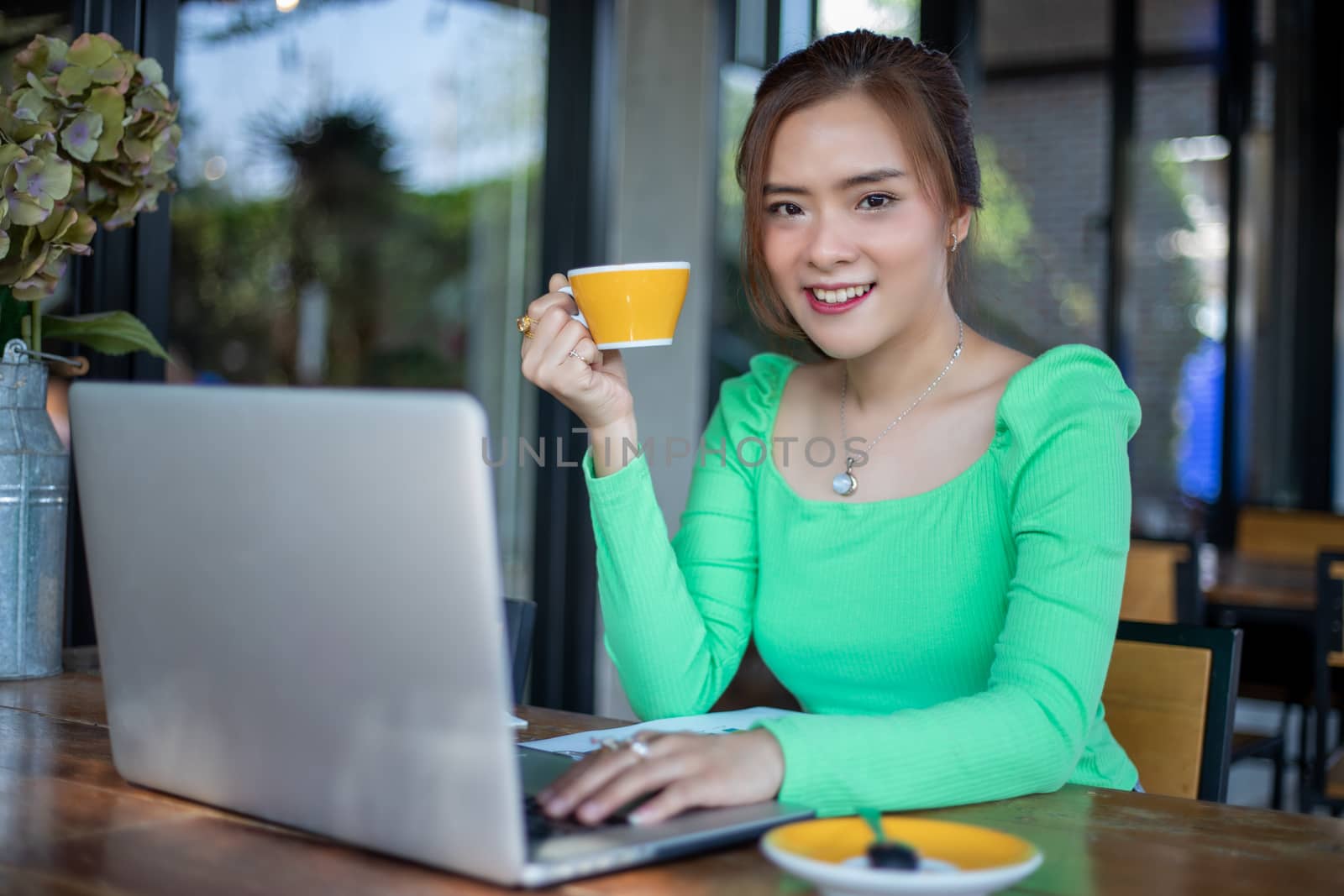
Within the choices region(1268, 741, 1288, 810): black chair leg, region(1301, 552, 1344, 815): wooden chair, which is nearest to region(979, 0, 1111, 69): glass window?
region(1268, 741, 1288, 810): black chair leg

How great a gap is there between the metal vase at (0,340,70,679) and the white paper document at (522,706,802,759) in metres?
0.63

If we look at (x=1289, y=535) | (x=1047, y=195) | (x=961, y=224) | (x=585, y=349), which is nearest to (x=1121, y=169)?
(x=1289, y=535)

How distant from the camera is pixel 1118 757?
53.4 inches

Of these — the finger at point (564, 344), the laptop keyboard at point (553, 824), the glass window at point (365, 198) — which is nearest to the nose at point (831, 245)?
the finger at point (564, 344)

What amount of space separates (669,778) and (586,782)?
0.06 m

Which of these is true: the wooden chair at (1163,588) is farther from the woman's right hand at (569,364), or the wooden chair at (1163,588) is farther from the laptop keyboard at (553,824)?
the laptop keyboard at (553,824)

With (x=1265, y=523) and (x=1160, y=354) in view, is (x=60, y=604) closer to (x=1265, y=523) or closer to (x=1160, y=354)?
(x=1265, y=523)

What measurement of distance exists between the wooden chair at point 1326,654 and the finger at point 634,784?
2011 millimetres

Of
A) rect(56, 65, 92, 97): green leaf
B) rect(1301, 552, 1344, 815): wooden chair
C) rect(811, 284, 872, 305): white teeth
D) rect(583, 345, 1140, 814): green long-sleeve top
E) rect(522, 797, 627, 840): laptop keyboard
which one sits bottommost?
rect(1301, 552, 1344, 815): wooden chair

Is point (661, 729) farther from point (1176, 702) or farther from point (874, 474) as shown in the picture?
point (1176, 702)

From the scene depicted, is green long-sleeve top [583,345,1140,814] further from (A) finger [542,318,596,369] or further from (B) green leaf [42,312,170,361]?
(B) green leaf [42,312,170,361]

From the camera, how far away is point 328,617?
773 mm

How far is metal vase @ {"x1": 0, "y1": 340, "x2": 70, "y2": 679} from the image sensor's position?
1.42 metres

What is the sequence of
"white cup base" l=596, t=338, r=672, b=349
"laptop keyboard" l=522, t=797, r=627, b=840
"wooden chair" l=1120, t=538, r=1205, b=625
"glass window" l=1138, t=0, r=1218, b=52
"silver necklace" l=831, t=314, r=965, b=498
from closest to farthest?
"laptop keyboard" l=522, t=797, r=627, b=840 → "white cup base" l=596, t=338, r=672, b=349 → "silver necklace" l=831, t=314, r=965, b=498 → "wooden chair" l=1120, t=538, r=1205, b=625 → "glass window" l=1138, t=0, r=1218, b=52
